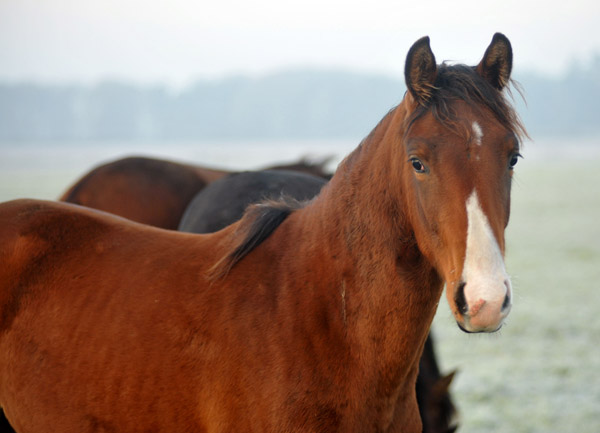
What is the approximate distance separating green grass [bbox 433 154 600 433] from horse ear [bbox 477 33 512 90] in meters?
0.44

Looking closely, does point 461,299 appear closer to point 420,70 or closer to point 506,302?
point 506,302

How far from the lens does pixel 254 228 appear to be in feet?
7.70

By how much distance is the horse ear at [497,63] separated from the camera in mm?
2029

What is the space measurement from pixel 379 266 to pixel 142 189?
3.45 m

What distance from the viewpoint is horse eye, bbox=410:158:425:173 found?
6.16ft

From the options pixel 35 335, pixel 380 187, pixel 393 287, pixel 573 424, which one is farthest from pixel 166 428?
pixel 573 424

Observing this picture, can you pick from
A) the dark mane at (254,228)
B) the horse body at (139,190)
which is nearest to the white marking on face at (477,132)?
the dark mane at (254,228)

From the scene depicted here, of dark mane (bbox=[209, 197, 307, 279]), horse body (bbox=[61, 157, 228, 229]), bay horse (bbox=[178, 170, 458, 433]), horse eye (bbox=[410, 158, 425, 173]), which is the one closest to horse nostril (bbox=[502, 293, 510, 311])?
horse eye (bbox=[410, 158, 425, 173])

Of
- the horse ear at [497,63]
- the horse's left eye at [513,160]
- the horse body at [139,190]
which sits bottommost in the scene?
the horse body at [139,190]

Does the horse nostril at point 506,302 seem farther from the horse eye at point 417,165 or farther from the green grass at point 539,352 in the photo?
the horse eye at point 417,165

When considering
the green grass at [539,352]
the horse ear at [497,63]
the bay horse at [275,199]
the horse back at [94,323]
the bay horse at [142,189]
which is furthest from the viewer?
the green grass at [539,352]

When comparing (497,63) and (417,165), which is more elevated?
(497,63)

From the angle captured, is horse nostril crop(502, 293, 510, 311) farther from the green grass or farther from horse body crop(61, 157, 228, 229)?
horse body crop(61, 157, 228, 229)


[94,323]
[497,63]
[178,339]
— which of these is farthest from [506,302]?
[94,323]
